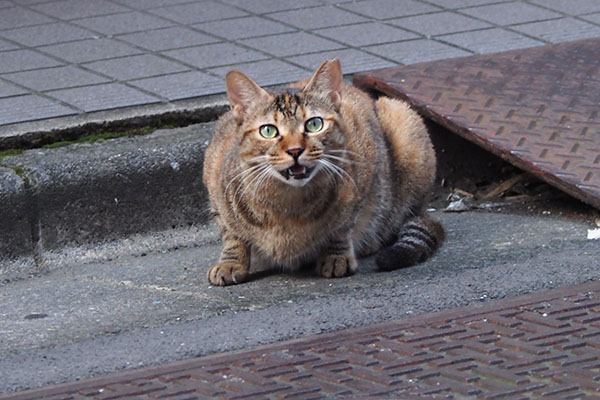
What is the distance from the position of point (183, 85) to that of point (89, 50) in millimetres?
781

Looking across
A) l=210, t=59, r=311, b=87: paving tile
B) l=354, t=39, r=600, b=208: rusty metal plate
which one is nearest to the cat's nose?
l=354, t=39, r=600, b=208: rusty metal plate

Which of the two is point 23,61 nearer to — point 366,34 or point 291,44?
point 291,44

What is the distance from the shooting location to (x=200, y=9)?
261 inches

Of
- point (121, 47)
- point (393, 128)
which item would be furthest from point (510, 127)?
point (121, 47)

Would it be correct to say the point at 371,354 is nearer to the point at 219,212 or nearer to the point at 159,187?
the point at 219,212

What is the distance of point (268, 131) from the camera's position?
13.5ft

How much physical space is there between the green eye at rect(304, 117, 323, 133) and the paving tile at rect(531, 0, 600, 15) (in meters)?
2.90

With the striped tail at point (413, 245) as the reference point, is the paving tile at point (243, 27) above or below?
above

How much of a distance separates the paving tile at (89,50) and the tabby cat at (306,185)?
1294 millimetres

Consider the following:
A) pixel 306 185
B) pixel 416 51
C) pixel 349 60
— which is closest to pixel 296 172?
pixel 306 185

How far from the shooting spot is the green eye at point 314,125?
4.12m

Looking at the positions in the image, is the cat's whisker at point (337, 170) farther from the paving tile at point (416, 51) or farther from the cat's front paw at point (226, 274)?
the paving tile at point (416, 51)

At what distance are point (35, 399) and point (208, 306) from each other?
921 millimetres

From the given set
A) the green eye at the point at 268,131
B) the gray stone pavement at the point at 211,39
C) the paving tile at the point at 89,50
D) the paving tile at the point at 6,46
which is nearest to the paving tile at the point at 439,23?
the gray stone pavement at the point at 211,39
